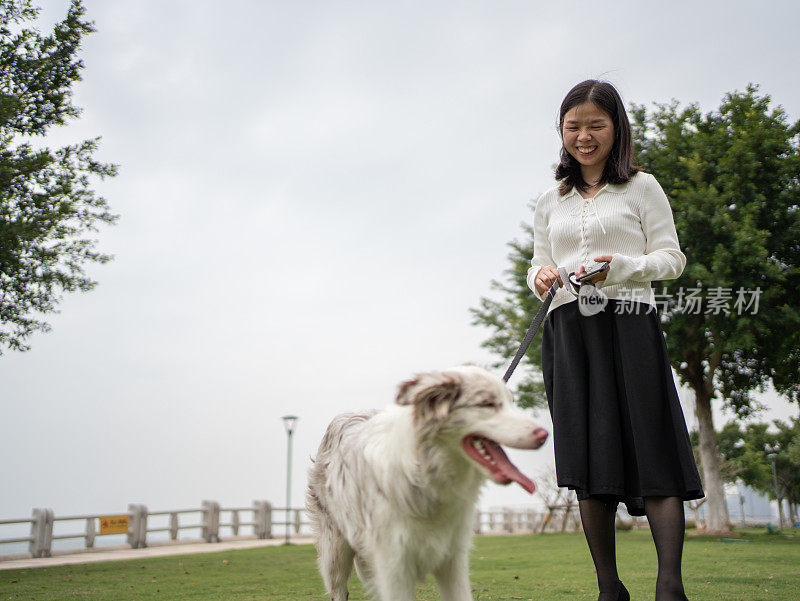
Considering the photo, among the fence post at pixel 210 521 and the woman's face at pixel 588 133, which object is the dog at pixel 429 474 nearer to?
the woman's face at pixel 588 133

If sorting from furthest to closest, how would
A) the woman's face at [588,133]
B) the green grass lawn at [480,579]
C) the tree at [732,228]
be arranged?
the tree at [732,228] → the green grass lawn at [480,579] → the woman's face at [588,133]

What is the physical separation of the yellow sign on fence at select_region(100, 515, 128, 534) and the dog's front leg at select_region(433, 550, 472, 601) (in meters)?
22.8

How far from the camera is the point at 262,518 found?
30094 mm

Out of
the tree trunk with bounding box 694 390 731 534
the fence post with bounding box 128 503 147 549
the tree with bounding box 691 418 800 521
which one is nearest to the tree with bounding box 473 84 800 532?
the tree trunk with bounding box 694 390 731 534

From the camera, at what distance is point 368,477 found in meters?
3.17

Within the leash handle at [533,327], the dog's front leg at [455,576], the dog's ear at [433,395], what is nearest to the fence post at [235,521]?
the dog's front leg at [455,576]

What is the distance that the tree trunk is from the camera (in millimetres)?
20125

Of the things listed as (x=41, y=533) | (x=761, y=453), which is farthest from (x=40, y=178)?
(x=761, y=453)

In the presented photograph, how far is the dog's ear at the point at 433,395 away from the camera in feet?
9.33

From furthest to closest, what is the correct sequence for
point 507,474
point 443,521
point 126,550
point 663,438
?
point 126,550 < point 663,438 < point 443,521 < point 507,474

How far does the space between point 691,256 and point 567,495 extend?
61.2ft

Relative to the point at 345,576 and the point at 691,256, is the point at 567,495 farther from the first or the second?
the point at 345,576

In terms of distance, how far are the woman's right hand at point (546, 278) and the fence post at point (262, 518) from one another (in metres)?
28.9

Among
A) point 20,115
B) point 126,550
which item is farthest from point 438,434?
point 126,550
